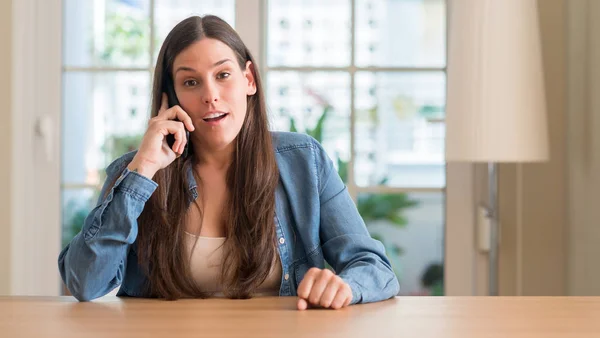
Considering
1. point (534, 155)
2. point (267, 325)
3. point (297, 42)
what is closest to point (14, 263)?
point (297, 42)

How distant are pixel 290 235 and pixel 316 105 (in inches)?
57.9

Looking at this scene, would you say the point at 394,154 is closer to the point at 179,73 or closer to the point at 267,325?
the point at 179,73

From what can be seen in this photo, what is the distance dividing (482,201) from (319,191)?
4.77 ft

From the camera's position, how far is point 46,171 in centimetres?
348

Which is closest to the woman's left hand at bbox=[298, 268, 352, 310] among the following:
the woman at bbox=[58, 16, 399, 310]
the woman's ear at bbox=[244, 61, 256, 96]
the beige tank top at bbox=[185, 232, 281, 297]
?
the woman at bbox=[58, 16, 399, 310]

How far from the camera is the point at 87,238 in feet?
6.13

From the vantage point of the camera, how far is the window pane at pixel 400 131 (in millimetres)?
3451

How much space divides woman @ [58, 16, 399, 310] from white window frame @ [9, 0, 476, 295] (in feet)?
4.42

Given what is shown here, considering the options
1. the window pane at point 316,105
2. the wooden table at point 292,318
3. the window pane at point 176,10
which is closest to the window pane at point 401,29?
the window pane at point 316,105

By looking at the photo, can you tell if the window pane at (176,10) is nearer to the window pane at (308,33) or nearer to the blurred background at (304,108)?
the blurred background at (304,108)

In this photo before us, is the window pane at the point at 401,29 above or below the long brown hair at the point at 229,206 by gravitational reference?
above

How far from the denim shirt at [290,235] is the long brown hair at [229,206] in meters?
0.04

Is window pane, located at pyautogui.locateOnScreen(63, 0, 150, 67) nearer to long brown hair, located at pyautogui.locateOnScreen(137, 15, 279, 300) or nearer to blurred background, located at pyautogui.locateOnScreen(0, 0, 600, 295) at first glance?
blurred background, located at pyautogui.locateOnScreen(0, 0, 600, 295)

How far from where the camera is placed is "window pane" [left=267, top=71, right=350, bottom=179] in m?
3.45
